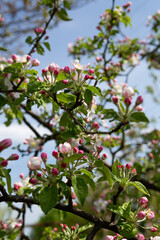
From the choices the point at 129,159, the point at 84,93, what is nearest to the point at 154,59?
the point at 129,159

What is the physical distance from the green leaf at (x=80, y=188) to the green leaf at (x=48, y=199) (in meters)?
0.08

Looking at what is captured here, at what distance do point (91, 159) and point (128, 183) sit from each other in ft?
0.74

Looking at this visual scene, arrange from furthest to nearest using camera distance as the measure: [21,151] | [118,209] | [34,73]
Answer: [21,151] < [34,73] < [118,209]

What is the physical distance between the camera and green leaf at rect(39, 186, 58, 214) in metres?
0.91

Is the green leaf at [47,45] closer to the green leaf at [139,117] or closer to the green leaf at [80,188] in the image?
the green leaf at [139,117]

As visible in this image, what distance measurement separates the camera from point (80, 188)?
981mm

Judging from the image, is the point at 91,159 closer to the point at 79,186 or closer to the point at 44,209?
the point at 79,186

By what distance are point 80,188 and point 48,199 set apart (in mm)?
136

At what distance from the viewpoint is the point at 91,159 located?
1.16 m

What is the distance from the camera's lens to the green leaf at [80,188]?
0.96 metres

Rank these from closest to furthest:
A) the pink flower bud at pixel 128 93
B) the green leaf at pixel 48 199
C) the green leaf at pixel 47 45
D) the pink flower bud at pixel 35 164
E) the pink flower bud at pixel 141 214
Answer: the green leaf at pixel 48 199
the pink flower bud at pixel 35 164
the pink flower bud at pixel 141 214
the pink flower bud at pixel 128 93
the green leaf at pixel 47 45

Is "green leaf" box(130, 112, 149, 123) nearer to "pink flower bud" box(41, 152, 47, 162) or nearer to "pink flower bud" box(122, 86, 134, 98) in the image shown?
"pink flower bud" box(122, 86, 134, 98)

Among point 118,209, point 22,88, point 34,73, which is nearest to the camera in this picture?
point 118,209

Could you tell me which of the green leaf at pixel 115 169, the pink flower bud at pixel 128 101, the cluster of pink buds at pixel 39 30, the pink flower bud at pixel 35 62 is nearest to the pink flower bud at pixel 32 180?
the green leaf at pixel 115 169
